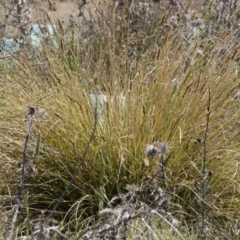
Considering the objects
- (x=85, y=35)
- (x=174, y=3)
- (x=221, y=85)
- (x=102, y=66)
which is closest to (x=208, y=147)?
(x=221, y=85)

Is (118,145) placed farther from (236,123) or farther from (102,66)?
(102,66)

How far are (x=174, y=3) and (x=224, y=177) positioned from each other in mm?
1658

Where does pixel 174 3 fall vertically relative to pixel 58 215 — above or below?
above

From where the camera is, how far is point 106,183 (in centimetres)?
361

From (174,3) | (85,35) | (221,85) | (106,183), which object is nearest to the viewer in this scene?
(106,183)

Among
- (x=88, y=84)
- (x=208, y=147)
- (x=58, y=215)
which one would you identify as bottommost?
(x=58, y=215)

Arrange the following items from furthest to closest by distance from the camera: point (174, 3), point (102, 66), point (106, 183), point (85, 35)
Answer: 1. point (85, 35)
2. point (174, 3)
3. point (102, 66)
4. point (106, 183)

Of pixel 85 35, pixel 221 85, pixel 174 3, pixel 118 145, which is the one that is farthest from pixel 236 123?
pixel 85 35

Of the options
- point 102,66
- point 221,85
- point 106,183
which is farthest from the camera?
point 102,66

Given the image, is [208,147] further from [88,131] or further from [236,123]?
[88,131]

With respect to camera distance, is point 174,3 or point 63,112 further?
point 174,3

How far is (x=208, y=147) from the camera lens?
363 centimetres

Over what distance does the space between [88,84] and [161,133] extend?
0.51 metres

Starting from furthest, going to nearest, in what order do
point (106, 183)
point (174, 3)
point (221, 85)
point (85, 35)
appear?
point (85, 35) → point (174, 3) → point (221, 85) → point (106, 183)
